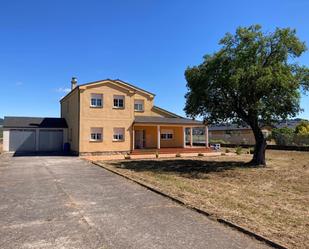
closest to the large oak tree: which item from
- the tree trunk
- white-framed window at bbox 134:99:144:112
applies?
the tree trunk

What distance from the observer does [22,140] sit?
3169 centimetres

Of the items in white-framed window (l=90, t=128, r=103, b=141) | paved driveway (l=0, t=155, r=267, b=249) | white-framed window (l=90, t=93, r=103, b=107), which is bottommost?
paved driveway (l=0, t=155, r=267, b=249)

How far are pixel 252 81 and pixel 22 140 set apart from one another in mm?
23604

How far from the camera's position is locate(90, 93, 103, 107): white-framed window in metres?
28.3

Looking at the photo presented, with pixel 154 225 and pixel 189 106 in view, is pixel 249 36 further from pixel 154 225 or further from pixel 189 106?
pixel 154 225

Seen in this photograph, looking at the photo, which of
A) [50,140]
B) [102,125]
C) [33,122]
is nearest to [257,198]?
[102,125]

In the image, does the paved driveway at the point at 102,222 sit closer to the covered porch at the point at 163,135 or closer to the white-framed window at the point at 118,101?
the white-framed window at the point at 118,101

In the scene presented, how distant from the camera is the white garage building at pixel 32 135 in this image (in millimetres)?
31344

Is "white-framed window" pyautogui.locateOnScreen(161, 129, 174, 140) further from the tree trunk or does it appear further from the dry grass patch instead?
the dry grass patch

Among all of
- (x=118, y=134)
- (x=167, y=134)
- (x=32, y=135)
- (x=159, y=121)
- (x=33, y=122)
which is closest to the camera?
(x=118, y=134)

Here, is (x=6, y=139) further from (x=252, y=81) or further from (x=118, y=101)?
(x=252, y=81)

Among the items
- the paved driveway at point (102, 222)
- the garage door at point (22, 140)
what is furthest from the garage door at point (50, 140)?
the paved driveway at point (102, 222)

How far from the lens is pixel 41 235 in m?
6.07

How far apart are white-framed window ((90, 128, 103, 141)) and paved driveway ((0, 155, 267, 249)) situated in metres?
16.8
